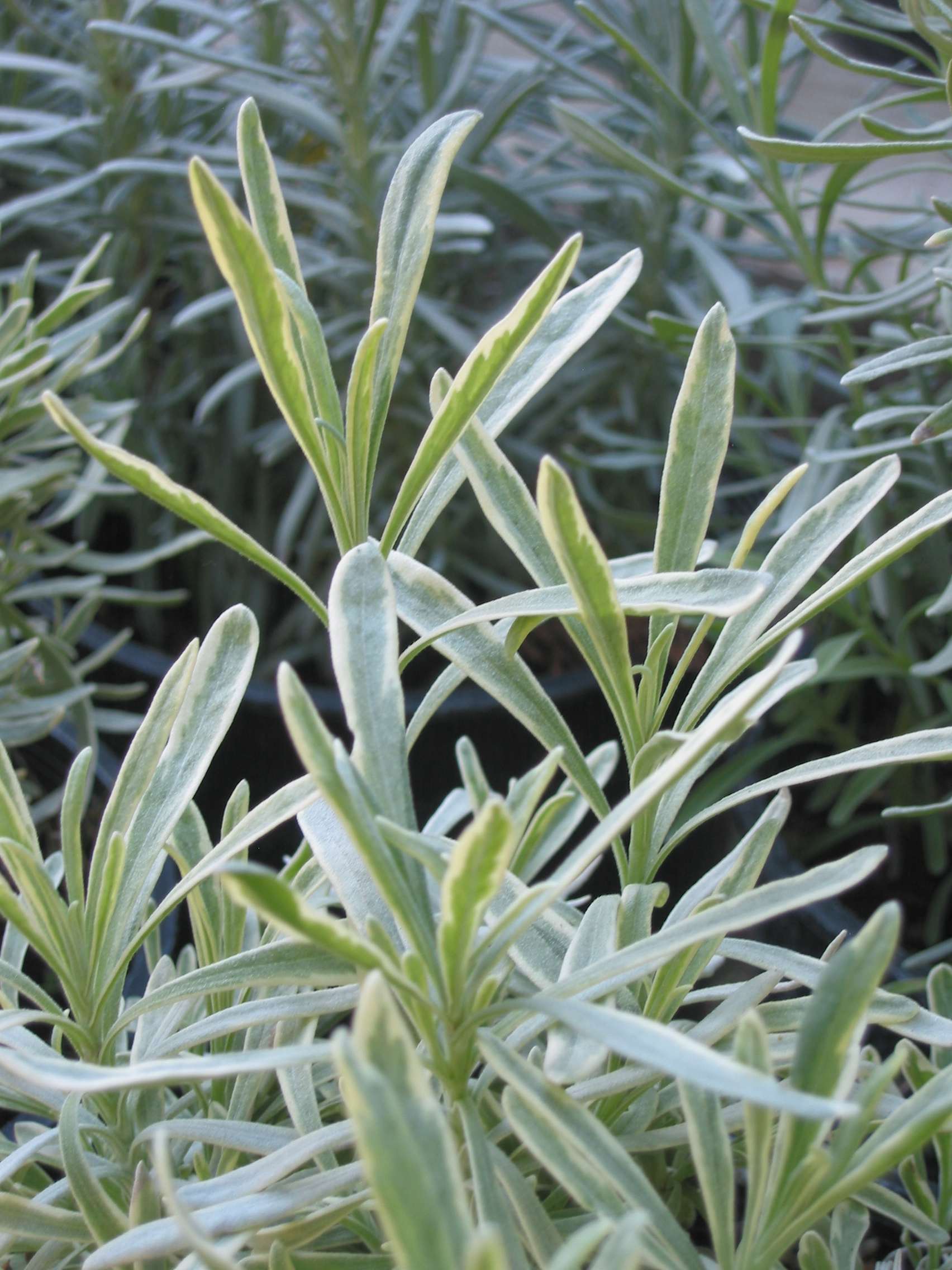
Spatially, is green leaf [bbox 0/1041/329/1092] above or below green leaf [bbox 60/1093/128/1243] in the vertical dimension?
above

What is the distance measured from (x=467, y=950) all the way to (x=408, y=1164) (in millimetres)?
85

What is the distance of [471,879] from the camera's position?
25 centimetres

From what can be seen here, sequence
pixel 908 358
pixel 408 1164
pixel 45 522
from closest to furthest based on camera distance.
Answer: pixel 408 1164
pixel 908 358
pixel 45 522

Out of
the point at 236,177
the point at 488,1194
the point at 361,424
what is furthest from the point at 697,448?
the point at 236,177

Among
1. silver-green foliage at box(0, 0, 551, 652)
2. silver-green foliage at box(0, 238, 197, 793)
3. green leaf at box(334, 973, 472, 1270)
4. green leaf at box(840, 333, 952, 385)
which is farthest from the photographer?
silver-green foliage at box(0, 0, 551, 652)

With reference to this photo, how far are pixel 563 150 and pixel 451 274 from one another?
6.1 inches

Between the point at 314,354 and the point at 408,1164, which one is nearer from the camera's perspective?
the point at 408,1164

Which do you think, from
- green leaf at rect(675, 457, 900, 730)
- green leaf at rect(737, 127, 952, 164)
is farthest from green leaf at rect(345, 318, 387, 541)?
green leaf at rect(737, 127, 952, 164)

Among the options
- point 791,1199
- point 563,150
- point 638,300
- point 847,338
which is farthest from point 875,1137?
point 563,150

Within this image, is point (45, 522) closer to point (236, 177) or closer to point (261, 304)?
point (236, 177)

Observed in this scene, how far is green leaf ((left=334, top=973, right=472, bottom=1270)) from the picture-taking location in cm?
18

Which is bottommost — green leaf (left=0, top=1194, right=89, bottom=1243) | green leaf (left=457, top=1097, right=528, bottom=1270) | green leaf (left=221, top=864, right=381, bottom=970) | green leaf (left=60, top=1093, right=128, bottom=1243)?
green leaf (left=0, top=1194, right=89, bottom=1243)

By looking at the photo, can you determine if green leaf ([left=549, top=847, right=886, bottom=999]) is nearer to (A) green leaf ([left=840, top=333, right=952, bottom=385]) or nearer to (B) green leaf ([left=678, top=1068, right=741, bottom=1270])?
(B) green leaf ([left=678, top=1068, right=741, bottom=1270])

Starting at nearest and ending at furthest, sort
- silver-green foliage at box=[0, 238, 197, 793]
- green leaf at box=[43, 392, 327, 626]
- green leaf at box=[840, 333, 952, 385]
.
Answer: green leaf at box=[43, 392, 327, 626] < green leaf at box=[840, 333, 952, 385] < silver-green foliage at box=[0, 238, 197, 793]
